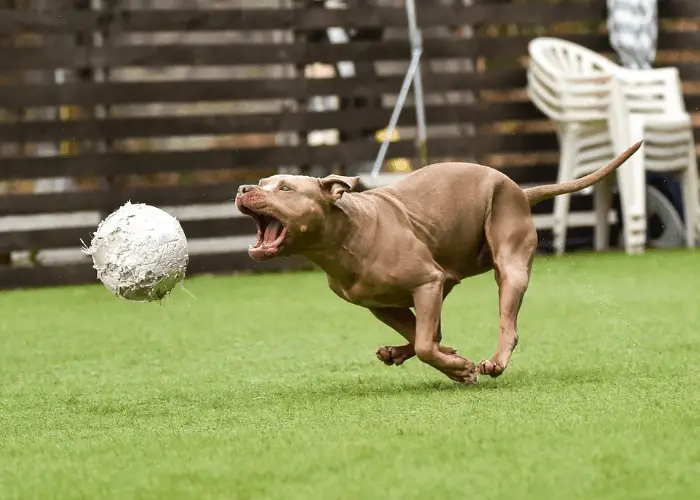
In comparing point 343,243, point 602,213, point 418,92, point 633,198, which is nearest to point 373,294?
point 343,243

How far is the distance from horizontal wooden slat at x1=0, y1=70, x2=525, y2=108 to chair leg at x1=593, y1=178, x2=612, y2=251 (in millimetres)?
805

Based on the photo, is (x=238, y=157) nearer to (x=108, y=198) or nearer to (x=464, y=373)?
(x=108, y=198)

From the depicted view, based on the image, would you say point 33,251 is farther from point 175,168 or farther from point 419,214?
point 419,214

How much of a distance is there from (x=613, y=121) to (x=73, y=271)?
305 centimetres

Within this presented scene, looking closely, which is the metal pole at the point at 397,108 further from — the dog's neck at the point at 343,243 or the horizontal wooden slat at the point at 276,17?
the dog's neck at the point at 343,243

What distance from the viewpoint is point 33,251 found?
7.91 metres

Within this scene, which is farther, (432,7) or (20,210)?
(432,7)

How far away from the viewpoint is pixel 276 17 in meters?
7.95

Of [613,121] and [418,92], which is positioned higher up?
[418,92]

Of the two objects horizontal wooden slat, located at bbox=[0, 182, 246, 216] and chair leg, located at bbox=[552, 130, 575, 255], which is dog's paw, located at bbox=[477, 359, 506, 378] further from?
chair leg, located at bbox=[552, 130, 575, 255]

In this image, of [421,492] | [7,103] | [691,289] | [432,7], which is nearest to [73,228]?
[7,103]

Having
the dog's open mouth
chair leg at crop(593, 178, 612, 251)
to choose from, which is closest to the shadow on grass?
the dog's open mouth

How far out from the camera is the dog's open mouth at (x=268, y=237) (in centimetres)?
326

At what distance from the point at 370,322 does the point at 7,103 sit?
Answer: 3066 millimetres
